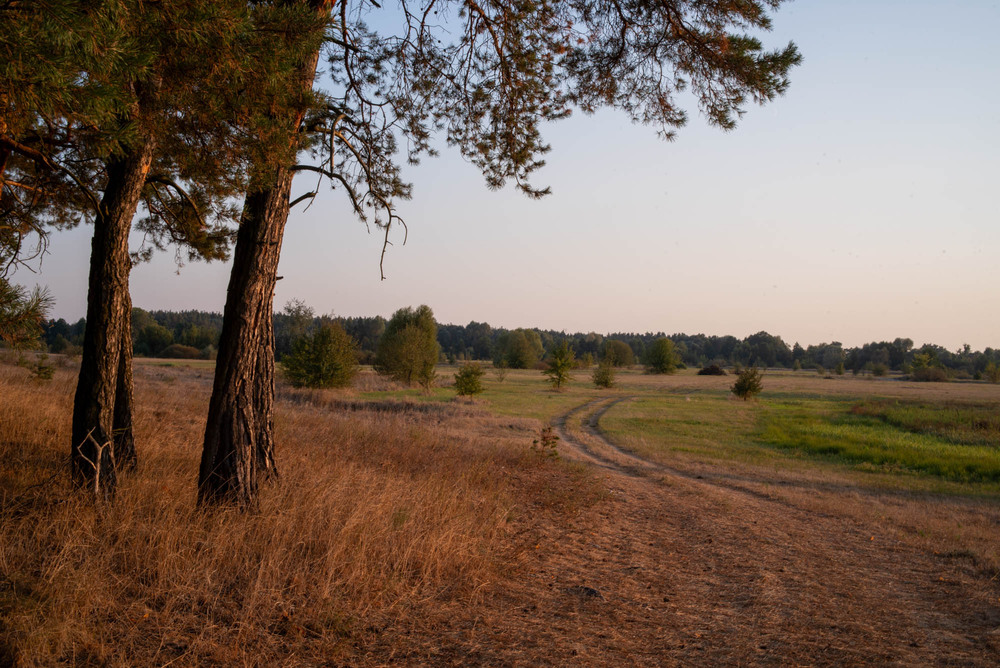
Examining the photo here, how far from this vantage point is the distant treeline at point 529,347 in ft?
257

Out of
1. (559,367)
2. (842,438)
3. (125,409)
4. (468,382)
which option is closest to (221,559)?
(125,409)

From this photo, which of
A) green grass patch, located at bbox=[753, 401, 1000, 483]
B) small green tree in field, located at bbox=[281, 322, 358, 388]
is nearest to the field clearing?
green grass patch, located at bbox=[753, 401, 1000, 483]

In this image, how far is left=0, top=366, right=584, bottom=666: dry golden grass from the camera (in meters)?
3.01

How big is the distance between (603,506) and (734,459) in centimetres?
980

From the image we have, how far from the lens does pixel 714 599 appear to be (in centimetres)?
465

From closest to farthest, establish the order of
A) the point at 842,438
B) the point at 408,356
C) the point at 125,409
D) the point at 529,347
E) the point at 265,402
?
the point at 265,402 < the point at 125,409 < the point at 842,438 < the point at 408,356 < the point at 529,347

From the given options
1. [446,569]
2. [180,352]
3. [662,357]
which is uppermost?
[662,357]

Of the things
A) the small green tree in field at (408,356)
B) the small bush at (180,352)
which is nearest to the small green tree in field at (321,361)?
the small green tree in field at (408,356)

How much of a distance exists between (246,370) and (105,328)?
4.26 ft

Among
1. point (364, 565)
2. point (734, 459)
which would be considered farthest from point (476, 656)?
point (734, 459)

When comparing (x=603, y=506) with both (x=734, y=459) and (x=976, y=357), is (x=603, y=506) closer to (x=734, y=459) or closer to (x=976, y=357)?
(x=734, y=459)

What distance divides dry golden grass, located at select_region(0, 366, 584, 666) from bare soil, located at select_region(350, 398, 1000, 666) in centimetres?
40

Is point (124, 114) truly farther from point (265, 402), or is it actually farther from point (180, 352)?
point (180, 352)

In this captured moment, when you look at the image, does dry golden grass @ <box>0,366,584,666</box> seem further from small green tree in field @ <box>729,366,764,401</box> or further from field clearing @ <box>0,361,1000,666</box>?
small green tree in field @ <box>729,366,764,401</box>
